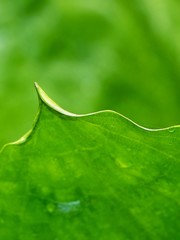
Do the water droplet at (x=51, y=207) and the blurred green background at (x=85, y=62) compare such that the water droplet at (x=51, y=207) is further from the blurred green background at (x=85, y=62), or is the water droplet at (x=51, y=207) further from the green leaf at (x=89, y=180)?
the blurred green background at (x=85, y=62)

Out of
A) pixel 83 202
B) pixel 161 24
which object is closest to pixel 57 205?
pixel 83 202

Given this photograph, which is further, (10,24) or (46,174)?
(10,24)

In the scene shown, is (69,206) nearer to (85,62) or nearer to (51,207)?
(51,207)

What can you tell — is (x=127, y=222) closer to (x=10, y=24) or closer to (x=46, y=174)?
(x=46, y=174)

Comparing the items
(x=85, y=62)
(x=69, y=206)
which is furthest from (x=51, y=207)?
(x=85, y=62)

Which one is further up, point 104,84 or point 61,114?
point 61,114

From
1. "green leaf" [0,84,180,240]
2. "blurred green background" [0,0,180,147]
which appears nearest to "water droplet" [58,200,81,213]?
"green leaf" [0,84,180,240]

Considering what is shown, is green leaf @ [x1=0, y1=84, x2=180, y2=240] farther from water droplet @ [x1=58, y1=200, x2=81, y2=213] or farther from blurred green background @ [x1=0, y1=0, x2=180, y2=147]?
blurred green background @ [x1=0, y1=0, x2=180, y2=147]
